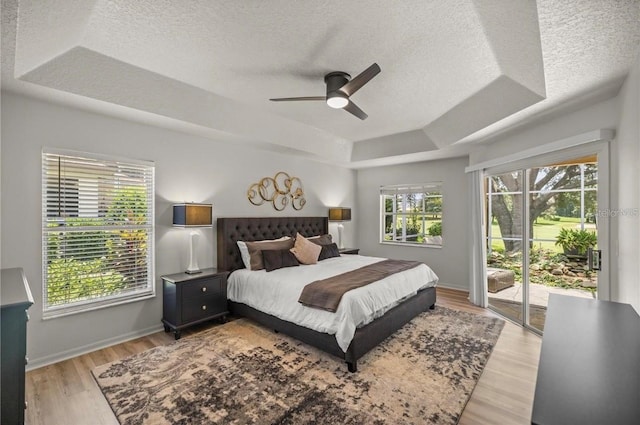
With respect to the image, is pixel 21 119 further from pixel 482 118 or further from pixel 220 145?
pixel 482 118

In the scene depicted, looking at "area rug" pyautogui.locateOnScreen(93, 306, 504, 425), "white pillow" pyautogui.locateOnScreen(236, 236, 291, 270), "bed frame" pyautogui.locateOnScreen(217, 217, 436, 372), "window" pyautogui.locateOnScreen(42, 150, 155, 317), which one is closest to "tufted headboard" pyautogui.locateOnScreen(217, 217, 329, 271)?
"bed frame" pyautogui.locateOnScreen(217, 217, 436, 372)

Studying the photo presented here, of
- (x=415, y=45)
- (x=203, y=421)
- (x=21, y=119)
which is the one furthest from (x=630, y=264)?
(x=21, y=119)

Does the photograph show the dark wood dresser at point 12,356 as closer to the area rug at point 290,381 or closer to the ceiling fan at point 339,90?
the area rug at point 290,381

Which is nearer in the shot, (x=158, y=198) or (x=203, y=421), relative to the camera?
(x=203, y=421)

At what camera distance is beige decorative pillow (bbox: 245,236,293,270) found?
13.1 feet

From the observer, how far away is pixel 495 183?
4.21 m

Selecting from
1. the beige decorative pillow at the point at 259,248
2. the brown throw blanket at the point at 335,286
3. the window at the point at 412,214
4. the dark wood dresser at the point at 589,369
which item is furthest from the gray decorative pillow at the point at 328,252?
the dark wood dresser at the point at 589,369

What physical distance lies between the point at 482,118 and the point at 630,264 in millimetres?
2022

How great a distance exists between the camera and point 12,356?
149 cm

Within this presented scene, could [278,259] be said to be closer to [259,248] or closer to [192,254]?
[259,248]

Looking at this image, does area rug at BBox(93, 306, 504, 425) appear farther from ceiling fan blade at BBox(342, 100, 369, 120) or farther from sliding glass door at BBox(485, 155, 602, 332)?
ceiling fan blade at BBox(342, 100, 369, 120)

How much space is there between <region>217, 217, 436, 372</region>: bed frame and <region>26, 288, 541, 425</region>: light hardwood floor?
0.94m

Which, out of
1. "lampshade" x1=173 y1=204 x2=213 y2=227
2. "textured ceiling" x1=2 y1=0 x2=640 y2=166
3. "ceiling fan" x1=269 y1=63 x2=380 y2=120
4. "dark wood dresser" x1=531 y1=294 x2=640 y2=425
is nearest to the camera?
"dark wood dresser" x1=531 y1=294 x2=640 y2=425

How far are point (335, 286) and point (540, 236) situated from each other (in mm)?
2572
